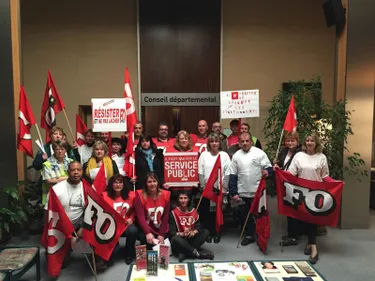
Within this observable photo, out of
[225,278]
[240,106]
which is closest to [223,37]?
[240,106]

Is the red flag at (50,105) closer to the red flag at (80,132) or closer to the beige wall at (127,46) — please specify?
the red flag at (80,132)

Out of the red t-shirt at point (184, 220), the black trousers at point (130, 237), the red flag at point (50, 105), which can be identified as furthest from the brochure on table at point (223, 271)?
the red flag at point (50, 105)

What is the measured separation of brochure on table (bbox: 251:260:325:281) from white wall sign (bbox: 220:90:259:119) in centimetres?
226

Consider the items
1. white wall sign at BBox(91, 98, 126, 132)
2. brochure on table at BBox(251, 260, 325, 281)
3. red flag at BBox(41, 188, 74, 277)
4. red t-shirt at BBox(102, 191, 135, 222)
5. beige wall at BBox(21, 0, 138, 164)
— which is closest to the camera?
brochure on table at BBox(251, 260, 325, 281)

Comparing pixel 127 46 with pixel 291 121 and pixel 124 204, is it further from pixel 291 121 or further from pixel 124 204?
pixel 124 204

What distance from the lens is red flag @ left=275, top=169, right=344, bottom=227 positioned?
12.7 ft

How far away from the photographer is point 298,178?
402 cm

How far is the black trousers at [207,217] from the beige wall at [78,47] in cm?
419

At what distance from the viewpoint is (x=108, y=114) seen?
4.45 metres

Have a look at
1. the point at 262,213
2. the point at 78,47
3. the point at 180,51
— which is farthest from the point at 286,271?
the point at 78,47

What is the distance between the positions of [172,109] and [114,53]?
6.55 ft

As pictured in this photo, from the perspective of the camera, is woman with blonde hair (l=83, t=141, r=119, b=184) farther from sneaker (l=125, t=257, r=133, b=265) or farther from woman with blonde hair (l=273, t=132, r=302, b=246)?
woman with blonde hair (l=273, t=132, r=302, b=246)

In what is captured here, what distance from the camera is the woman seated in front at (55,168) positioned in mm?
4082

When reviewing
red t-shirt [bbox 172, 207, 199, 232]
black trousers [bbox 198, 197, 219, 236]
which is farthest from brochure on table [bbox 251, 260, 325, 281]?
black trousers [bbox 198, 197, 219, 236]
